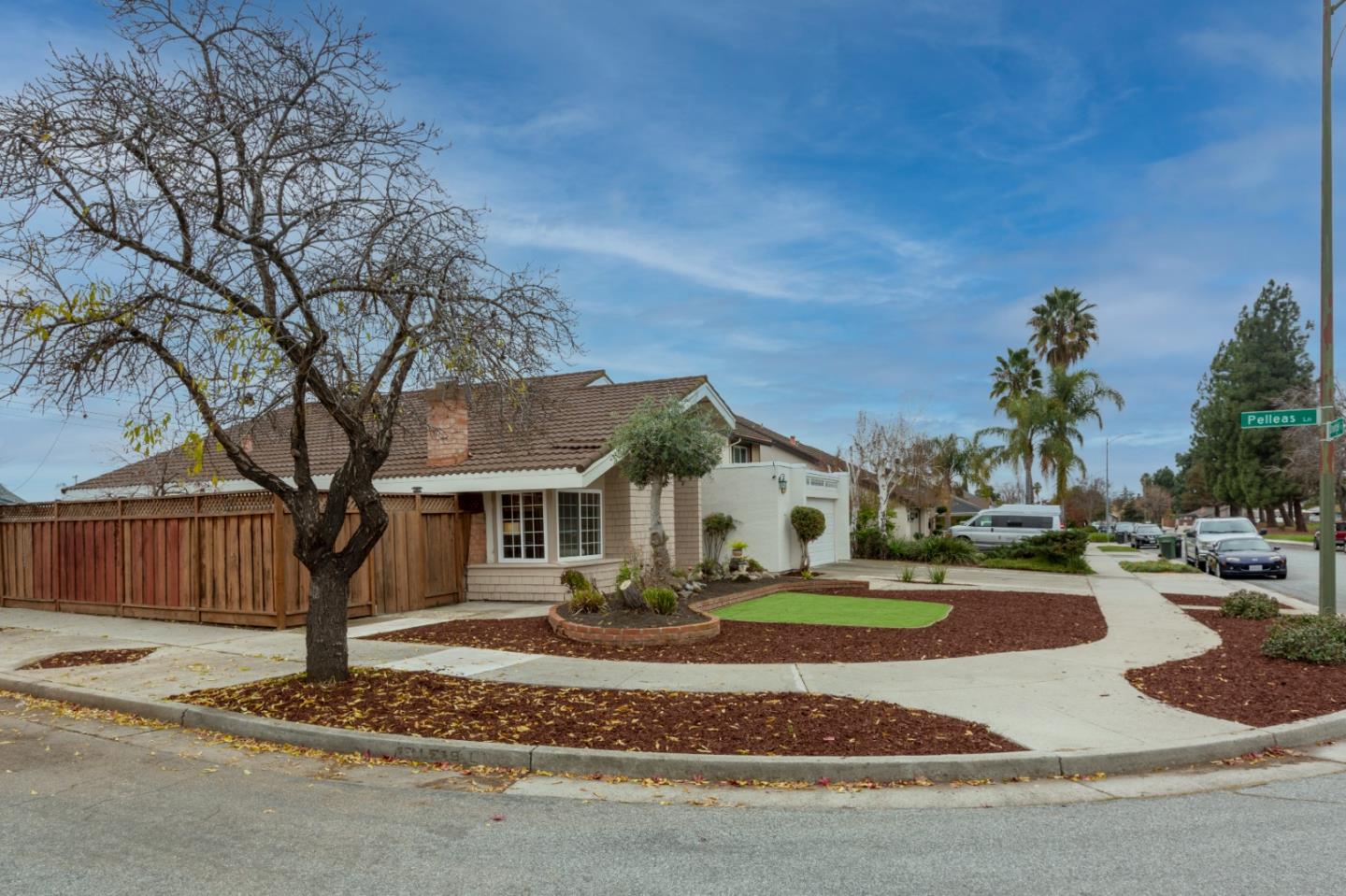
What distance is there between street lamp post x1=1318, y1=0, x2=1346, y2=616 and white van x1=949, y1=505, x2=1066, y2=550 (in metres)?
21.1

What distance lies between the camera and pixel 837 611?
50.8 ft

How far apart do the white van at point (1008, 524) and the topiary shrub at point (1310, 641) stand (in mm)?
21857

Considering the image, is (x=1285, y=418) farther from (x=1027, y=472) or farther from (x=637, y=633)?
(x=1027, y=472)

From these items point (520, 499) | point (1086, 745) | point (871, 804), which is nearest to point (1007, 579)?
point (520, 499)

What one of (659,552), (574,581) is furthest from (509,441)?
(659,552)

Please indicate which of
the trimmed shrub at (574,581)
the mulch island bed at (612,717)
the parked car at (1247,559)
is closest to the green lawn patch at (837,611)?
the trimmed shrub at (574,581)

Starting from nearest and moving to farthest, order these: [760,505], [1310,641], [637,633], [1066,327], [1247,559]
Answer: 1. [1310,641]
2. [637,633]
3. [760,505]
4. [1247,559]
5. [1066,327]

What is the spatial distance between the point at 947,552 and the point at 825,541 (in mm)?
5151

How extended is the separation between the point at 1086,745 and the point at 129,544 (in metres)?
15.4

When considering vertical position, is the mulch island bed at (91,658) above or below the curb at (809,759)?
below

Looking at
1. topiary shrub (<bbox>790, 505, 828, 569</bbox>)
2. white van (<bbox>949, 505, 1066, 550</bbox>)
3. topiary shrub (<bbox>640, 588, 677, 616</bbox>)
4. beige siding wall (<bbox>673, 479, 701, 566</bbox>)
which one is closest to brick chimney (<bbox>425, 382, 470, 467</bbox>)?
beige siding wall (<bbox>673, 479, 701, 566</bbox>)

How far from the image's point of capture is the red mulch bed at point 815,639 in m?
10.9

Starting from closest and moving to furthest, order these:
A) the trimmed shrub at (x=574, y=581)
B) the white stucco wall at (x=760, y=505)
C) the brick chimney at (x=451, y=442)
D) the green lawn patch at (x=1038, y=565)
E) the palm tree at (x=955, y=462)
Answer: the trimmed shrub at (x=574, y=581)
the brick chimney at (x=451, y=442)
the white stucco wall at (x=760, y=505)
the green lawn patch at (x=1038, y=565)
the palm tree at (x=955, y=462)

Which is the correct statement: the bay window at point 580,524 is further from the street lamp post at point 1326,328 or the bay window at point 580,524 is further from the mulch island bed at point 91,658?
the street lamp post at point 1326,328
